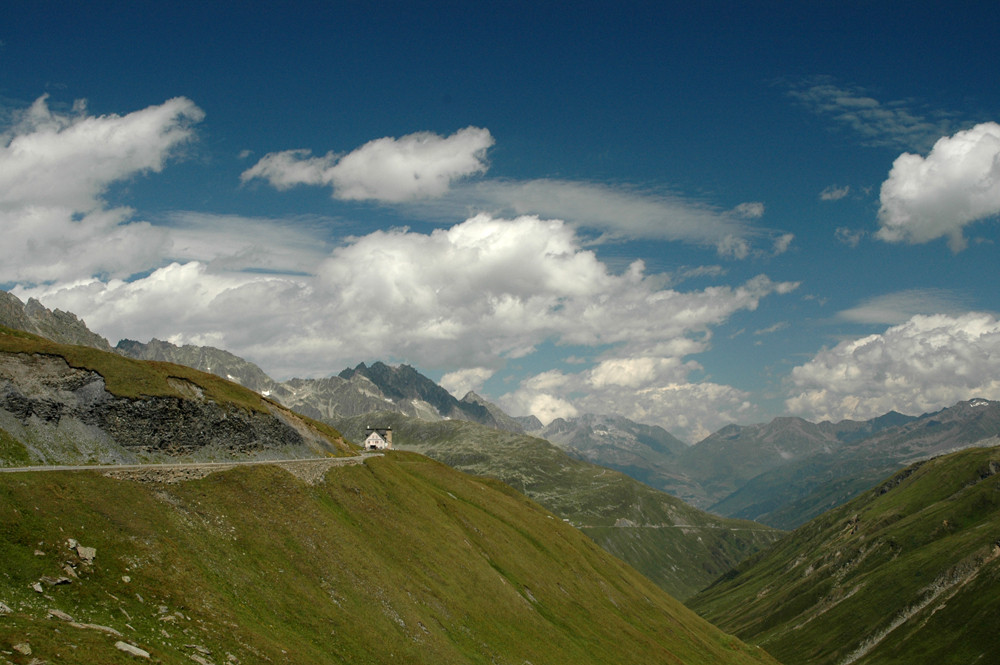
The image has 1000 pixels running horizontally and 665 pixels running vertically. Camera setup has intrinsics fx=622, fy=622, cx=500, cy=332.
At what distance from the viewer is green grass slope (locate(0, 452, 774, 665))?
34.0 m

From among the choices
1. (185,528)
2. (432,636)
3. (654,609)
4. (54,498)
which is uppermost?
(54,498)

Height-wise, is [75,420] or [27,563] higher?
[75,420]

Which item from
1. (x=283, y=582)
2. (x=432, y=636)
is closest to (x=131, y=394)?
(x=283, y=582)

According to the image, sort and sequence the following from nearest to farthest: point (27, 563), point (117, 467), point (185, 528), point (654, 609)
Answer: point (27, 563)
point (185, 528)
point (117, 467)
point (654, 609)

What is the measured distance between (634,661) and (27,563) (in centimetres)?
8370

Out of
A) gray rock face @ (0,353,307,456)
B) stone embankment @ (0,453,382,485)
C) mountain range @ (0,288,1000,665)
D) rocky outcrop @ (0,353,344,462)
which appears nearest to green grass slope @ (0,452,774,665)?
mountain range @ (0,288,1000,665)

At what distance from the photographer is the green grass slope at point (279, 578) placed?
34.0 meters

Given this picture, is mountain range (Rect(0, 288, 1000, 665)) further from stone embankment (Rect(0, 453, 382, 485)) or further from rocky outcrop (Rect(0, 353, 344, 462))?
stone embankment (Rect(0, 453, 382, 485))

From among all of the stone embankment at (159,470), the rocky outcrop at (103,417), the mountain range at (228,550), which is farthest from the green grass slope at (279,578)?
the rocky outcrop at (103,417)

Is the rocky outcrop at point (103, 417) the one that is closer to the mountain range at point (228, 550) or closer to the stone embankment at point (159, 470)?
the mountain range at point (228, 550)

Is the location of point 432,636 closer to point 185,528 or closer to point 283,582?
point 283,582

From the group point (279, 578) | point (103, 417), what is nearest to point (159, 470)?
point (279, 578)

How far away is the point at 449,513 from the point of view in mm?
96875

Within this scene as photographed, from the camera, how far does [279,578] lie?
49.7 m
